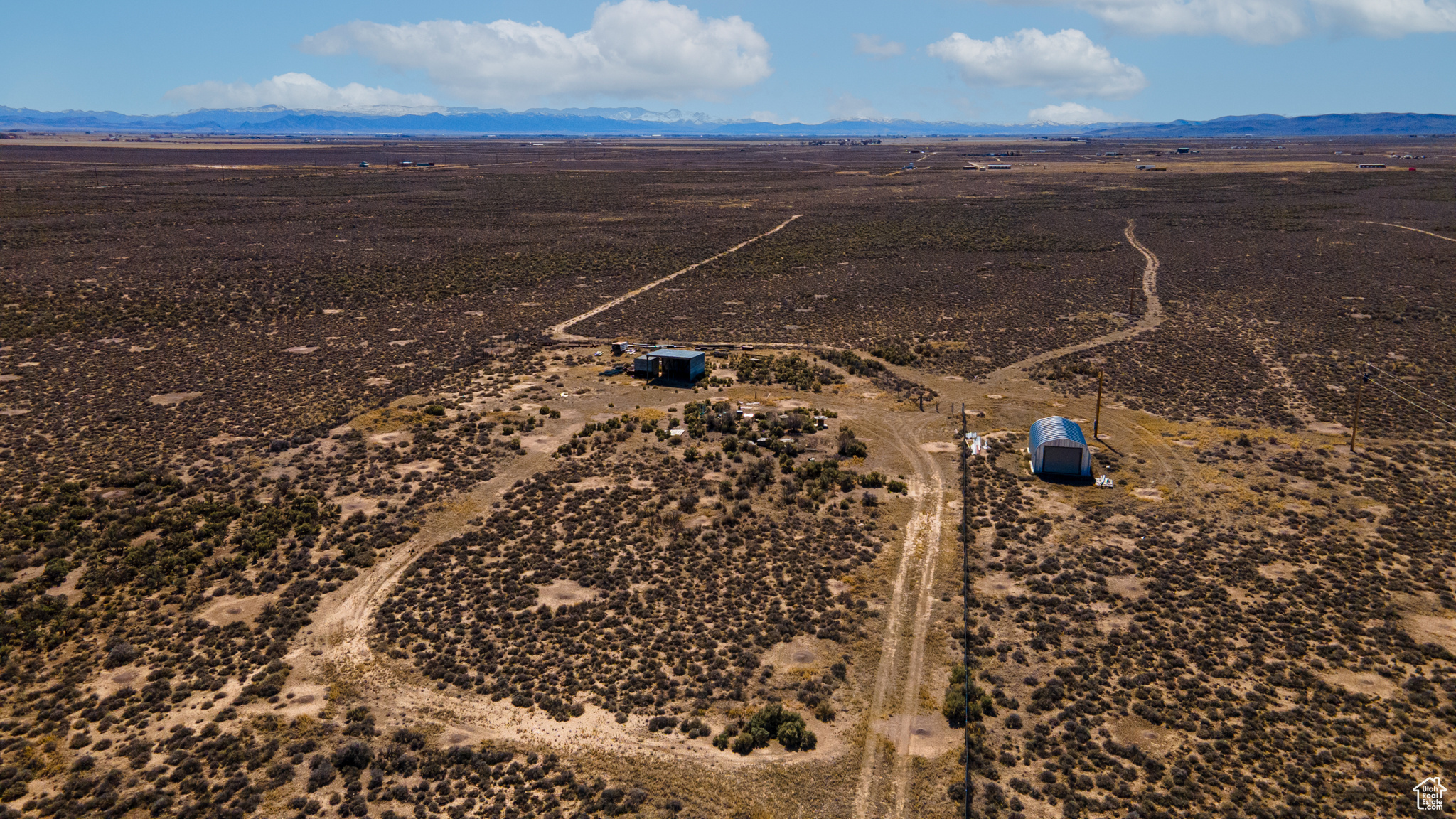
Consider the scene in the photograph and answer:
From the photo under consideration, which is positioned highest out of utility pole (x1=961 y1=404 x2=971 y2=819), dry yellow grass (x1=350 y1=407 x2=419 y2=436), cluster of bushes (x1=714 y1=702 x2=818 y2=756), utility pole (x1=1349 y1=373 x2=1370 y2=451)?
utility pole (x1=1349 y1=373 x2=1370 y2=451)

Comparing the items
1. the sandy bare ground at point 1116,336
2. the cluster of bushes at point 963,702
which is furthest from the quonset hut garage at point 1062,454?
the cluster of bushes at point 963,702

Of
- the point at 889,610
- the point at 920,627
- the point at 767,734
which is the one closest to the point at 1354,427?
the point at 920,627

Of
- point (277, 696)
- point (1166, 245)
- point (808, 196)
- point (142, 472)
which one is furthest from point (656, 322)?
point (808, 196)

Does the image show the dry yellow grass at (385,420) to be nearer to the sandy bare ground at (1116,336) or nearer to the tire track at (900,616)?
the tire track at (900,616)

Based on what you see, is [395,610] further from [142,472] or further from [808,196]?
[808,196]

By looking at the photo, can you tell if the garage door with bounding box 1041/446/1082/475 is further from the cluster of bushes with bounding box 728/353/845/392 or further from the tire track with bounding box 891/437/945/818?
the cluster of bushes with bounding box 728/353/845/392

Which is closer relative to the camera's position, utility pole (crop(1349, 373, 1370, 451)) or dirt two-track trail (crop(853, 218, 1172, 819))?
dirt two-track trail (crop(853, 218, 1172, 819))

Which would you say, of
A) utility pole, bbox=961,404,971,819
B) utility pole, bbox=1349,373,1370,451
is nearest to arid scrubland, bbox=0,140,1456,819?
utility pole, bbox=961,404,971,819

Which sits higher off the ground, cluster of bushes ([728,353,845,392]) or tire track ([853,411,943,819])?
cluster of bushes ([728,353,845,392])

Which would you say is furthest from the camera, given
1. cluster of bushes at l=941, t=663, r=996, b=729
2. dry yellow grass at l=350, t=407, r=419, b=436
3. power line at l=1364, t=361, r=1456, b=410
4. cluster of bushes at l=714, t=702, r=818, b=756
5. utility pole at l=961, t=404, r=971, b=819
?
power line at l=1364, t=361, r=1456, b=410

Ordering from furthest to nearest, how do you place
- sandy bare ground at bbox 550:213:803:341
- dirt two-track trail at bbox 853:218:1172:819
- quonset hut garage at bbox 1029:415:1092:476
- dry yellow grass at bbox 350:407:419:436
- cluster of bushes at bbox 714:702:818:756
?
1. sandy bare ground at bbox 550:213:803:341
2. dry yellow grass at bbox 350:407:419:436
3. quonset hut garage at bbox 1029:415:1092:476
4. cluster of bushes at bbox 714:702:818:756
5. dirt two-track trail at bbox 853:218:1172:819

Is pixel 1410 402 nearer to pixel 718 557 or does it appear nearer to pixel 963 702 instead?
pixel 963 702
